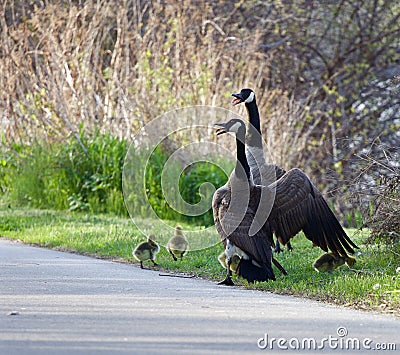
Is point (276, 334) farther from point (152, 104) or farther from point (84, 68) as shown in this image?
point (84, 68)

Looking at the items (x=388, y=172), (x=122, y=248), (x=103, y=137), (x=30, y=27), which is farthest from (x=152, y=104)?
(x=388, y=172)

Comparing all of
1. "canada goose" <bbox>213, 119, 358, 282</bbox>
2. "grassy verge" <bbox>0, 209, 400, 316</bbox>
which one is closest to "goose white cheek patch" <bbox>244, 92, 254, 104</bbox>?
"grassy verge" <bbox>0, 209, 400, 316</bbox>

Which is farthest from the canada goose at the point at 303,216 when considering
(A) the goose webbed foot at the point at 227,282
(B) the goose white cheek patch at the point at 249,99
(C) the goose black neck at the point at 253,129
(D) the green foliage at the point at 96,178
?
(D) the green foliage at the point at 96,178

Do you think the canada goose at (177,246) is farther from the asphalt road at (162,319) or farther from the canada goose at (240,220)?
the canada goose at (240,220)

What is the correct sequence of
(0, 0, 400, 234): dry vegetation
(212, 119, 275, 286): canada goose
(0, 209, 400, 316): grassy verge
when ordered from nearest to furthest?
1. (0, 209, 400, 316): grassy verge
2. (212, 119, 275, 286): canada goose
3. (0, 0, 400, 234): dry vegetation

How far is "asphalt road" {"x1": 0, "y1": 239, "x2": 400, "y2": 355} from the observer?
5906mm

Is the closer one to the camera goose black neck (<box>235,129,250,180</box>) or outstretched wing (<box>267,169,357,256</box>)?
goose black neck (<box>235,129,250,180</box>)

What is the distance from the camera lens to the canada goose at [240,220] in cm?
878

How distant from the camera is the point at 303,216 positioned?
958 centimetres

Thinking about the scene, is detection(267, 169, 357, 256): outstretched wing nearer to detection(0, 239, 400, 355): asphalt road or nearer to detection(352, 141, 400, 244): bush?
detection(352, 141, 400, 244): bush

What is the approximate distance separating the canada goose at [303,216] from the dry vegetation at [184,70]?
6.58 metres

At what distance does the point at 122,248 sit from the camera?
38.0 ft

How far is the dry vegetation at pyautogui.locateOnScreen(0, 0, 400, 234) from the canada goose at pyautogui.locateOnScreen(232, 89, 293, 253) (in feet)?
15.4

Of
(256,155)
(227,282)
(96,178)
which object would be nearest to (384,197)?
(256,155)
